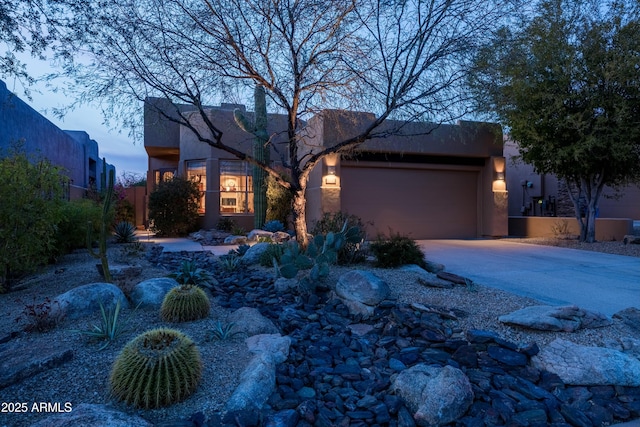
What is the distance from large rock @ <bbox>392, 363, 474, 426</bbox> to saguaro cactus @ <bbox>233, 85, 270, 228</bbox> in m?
6.13

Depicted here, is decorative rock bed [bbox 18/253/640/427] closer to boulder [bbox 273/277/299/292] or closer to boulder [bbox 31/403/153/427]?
boulder [bbox 31/403/153/427]

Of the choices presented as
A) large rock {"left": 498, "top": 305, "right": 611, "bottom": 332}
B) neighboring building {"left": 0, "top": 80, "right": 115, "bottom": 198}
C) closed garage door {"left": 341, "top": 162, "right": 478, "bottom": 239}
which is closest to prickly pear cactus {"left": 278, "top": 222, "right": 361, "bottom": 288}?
large rock {"left": 498, "top": 305, "right": 611, "bottom": 332}

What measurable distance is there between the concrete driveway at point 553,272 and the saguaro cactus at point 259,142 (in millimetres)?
5133

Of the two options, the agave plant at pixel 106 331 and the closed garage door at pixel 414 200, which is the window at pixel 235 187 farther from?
the agave plant at pixel 106 331

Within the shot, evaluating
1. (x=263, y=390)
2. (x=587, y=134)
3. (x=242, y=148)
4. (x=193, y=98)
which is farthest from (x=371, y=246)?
(x=242, y=148)

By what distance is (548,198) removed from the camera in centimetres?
2070

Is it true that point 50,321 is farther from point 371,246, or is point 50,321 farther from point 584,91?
point 584,91

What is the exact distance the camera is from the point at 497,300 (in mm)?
5461

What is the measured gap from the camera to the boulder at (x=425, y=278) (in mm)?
6064

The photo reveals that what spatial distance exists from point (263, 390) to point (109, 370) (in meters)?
1.25

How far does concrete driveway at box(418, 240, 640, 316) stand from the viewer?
5.91 meters

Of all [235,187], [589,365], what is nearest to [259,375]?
[589,365]

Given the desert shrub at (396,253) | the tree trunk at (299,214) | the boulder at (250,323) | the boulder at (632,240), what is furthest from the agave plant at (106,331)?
the boulder at (632,240)

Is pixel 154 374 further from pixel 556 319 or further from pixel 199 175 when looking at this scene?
pixel 199 175
